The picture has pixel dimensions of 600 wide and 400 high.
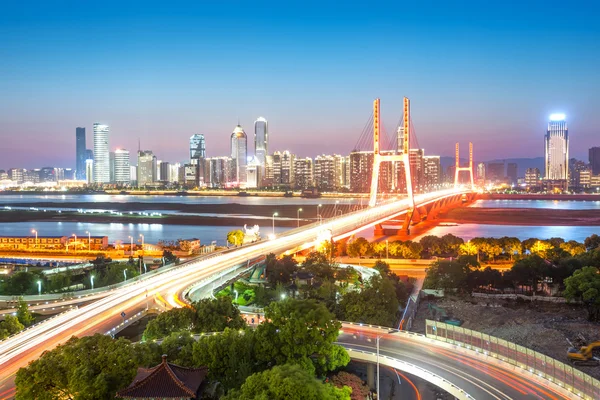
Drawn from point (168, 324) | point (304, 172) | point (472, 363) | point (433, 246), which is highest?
point (304, 172)

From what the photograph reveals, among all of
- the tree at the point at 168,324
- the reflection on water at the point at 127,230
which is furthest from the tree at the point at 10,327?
the reflection on water at the point at 127,230

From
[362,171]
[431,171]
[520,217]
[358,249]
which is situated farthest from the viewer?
[431,171]

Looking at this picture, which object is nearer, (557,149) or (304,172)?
(304,172)

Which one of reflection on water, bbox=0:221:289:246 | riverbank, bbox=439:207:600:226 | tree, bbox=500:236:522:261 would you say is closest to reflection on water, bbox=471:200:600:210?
riverbank, bbox=439:207:600:226

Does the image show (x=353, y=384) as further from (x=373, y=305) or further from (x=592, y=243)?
(x=592, y=243)

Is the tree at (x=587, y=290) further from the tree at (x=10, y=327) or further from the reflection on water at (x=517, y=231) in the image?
the reflection on water at (x=517, y=231)

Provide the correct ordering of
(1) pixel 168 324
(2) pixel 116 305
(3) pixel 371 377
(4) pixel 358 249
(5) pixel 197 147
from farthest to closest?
(5) pixel 197 147
(4) pixel 358 249
(2) pixel 116 305
(1) pixel 168 324
(3) pixel 371 377

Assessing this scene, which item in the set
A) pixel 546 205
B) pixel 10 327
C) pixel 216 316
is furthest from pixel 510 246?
pixel 546 205
